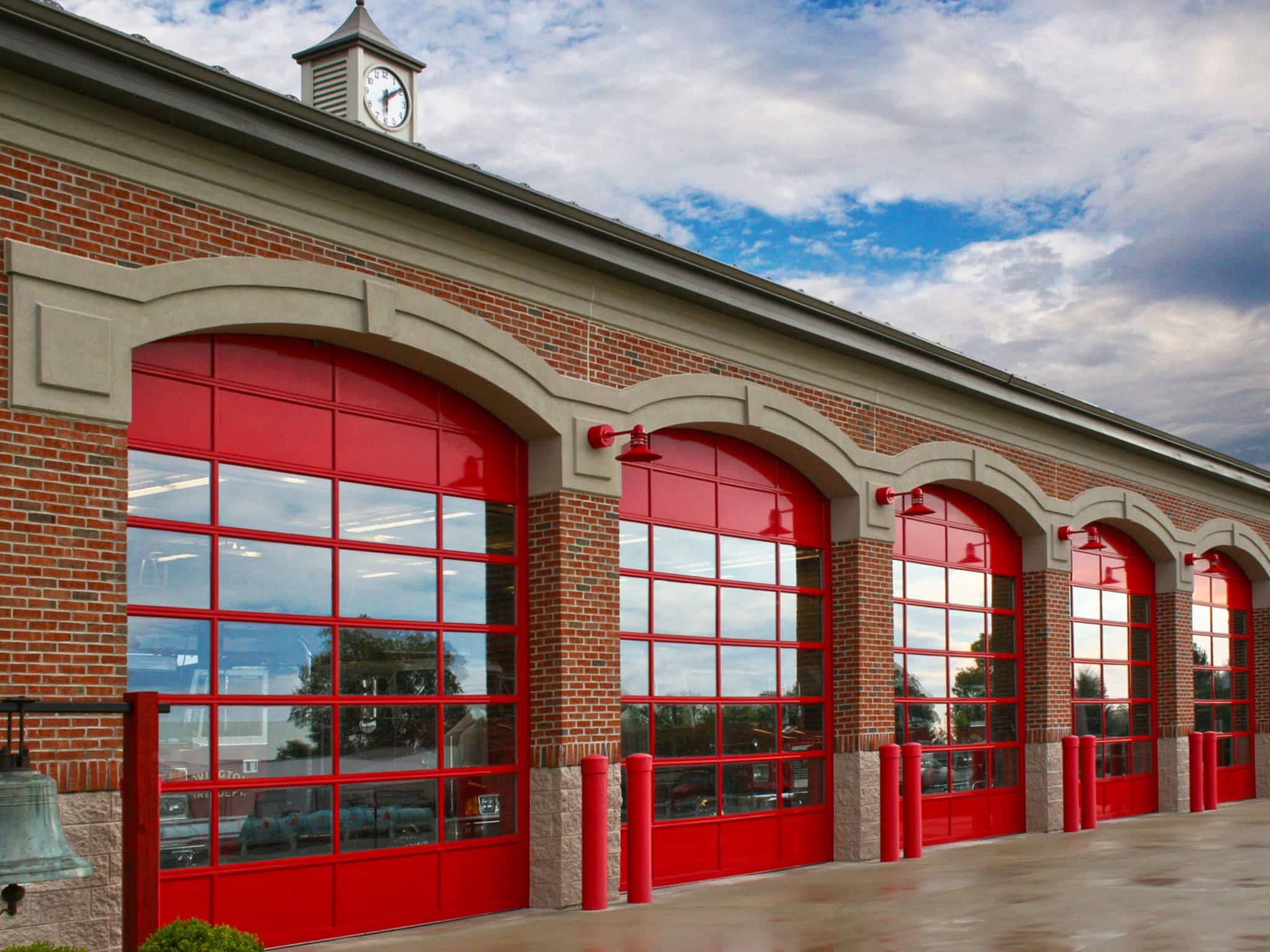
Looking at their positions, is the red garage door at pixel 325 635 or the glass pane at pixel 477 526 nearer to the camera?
the red garage door at pixel 325 635

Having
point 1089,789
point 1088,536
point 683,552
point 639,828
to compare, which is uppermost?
point 1088,536

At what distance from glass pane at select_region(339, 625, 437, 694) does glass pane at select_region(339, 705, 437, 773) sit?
19 centimetres

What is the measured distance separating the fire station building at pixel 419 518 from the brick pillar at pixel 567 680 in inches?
1.5

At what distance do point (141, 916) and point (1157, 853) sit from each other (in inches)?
542

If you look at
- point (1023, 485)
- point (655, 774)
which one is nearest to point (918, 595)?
point (1023, 485)

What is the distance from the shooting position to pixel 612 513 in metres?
15.2

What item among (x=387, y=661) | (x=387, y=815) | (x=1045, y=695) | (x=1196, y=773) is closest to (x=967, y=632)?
(x=1045, y=695)

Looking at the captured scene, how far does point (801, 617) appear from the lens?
1862cm

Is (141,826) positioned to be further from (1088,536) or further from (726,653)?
(1088,536)

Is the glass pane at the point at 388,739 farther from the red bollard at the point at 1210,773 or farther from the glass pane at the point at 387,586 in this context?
the red bollard at the point at 1210,773

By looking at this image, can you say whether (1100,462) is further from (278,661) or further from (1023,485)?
(278,661)

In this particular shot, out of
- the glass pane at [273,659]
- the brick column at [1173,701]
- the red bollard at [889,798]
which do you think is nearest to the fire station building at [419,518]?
the glass pane at [273,659]

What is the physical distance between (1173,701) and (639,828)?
15.4 m

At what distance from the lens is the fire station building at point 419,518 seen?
10742 mm
